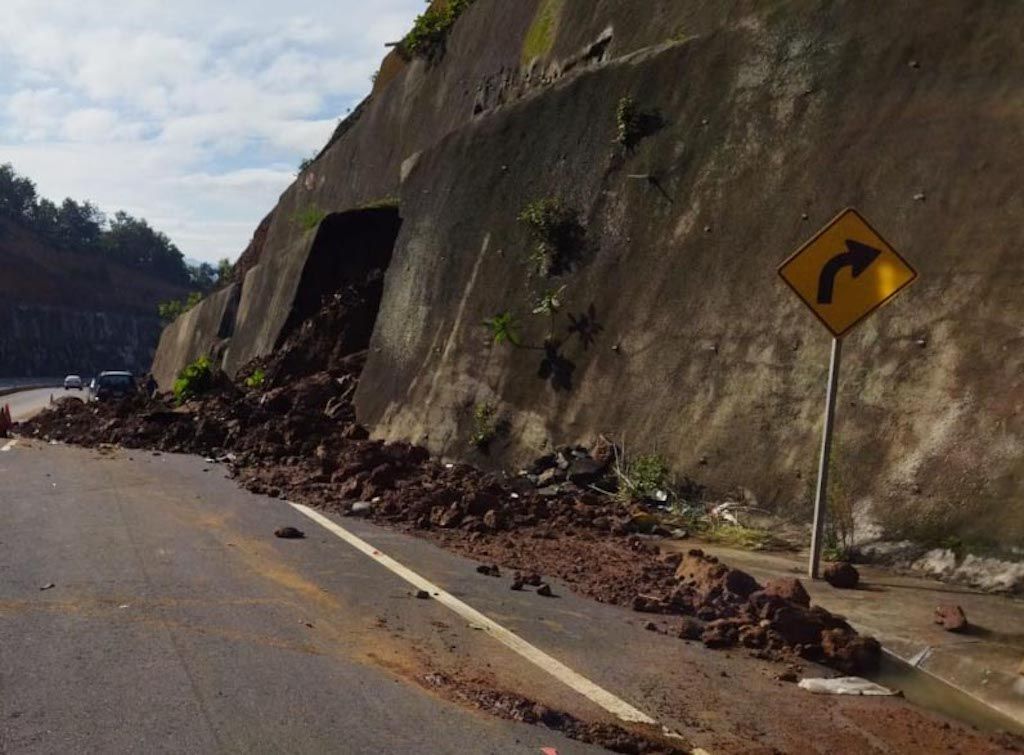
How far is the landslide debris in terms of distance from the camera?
640cm

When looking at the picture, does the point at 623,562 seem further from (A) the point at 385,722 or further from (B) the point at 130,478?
(B) the point at 130,478

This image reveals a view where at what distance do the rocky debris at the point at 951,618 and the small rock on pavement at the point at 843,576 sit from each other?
939 mm

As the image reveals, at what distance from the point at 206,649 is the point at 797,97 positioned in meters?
8.62

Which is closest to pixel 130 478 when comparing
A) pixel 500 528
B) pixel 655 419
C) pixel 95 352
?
pixel 500 528

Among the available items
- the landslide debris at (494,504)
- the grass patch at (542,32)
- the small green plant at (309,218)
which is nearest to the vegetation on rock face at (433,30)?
the small green plant at (309,218)

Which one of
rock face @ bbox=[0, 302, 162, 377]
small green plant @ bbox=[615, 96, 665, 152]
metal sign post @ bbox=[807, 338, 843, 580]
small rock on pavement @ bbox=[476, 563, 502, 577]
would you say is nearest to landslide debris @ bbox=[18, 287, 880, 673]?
small rock on pavement @ bbox=[476, 563, 502, 577]

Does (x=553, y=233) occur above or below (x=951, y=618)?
above

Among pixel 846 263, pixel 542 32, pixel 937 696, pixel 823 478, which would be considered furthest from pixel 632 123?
pixel 937 696

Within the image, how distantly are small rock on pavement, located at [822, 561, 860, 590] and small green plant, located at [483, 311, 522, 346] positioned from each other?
7.43m

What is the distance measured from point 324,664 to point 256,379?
874 inches

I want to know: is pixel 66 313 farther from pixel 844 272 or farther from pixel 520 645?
pixel 520 645

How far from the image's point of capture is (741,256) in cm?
1106

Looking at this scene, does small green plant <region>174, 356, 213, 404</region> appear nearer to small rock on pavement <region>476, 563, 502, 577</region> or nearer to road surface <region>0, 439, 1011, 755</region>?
road surface <region>0, 439, 1011, 755</region>

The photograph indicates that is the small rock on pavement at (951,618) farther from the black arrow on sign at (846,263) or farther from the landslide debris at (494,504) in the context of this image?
the black arrow on sign at (846,263)
